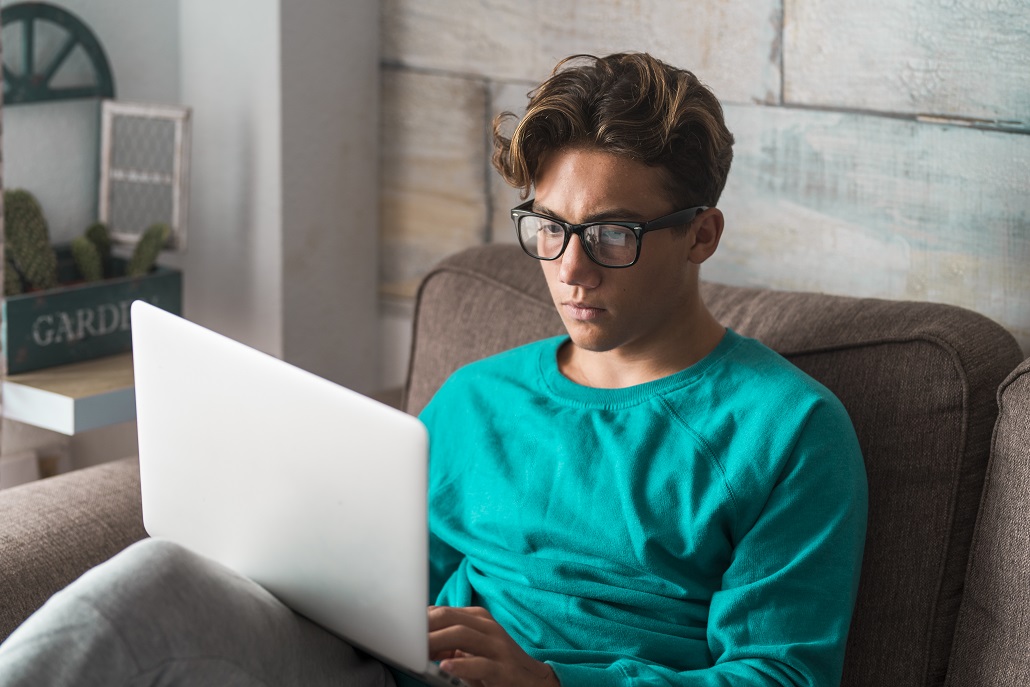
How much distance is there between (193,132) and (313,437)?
4.57ft

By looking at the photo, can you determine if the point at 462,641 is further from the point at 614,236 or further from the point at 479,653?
the point at 614,236

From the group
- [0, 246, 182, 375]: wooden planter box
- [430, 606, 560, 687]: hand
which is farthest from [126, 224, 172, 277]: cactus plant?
[430, 606, 560, 687]: hand

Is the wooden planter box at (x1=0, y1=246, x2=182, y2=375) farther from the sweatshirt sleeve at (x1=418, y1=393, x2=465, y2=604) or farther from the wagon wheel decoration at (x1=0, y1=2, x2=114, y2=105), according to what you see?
the sweatshirt sleeve at (x1=418, y1=393, x2=465, y2=604)

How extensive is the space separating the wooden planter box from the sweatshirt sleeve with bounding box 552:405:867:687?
1.13 metres

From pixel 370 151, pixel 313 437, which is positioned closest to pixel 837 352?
pixel 313 437

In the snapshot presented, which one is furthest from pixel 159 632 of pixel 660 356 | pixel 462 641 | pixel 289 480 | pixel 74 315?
pixel 74 315

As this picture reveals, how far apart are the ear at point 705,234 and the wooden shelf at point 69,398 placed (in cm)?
94

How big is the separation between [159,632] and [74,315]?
1.05 meters

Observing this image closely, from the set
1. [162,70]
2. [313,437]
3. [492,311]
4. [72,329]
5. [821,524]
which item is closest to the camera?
[313,437]

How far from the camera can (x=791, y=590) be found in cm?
113

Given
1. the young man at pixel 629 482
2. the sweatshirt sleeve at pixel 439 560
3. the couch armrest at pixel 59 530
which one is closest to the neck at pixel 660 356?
the young man at pixel 629 482

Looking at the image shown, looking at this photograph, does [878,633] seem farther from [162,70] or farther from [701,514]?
[162,70]

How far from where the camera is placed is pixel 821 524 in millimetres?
1150

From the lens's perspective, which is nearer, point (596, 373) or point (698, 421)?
point (698, 421)
